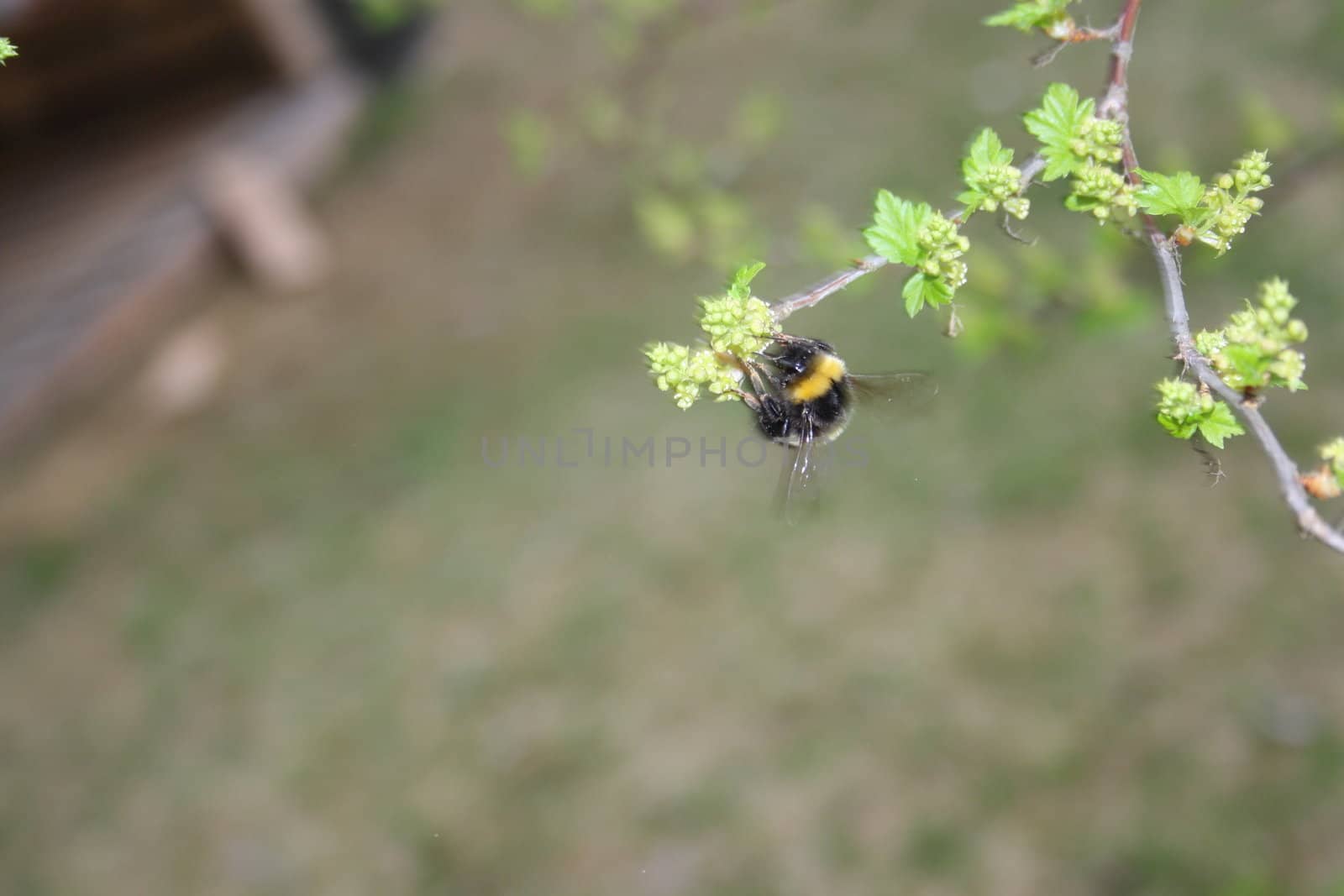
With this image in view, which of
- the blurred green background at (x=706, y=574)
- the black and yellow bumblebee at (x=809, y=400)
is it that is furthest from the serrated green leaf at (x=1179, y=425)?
the blurred green background at (x=706, y=574)

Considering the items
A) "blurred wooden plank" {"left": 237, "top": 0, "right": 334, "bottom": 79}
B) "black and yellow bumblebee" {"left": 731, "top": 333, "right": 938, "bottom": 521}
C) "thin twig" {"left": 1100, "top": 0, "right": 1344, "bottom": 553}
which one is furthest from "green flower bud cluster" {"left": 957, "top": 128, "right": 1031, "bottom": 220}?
"blurred wooden plank" {"left": 237, "top": 0, "right": 334, "bottom": 79}

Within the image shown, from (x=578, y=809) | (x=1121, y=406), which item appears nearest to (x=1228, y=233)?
(x=578, y=809)

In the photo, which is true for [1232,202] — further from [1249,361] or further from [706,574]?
[706,574]

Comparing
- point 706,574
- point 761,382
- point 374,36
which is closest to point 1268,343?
point 761,382

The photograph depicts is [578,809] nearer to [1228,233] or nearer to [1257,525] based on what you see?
[1257,525]

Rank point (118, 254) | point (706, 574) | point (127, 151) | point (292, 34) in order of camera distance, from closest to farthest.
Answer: point (706, 574) < point (118, 254) < point (292, 34) < point (127, 151)
